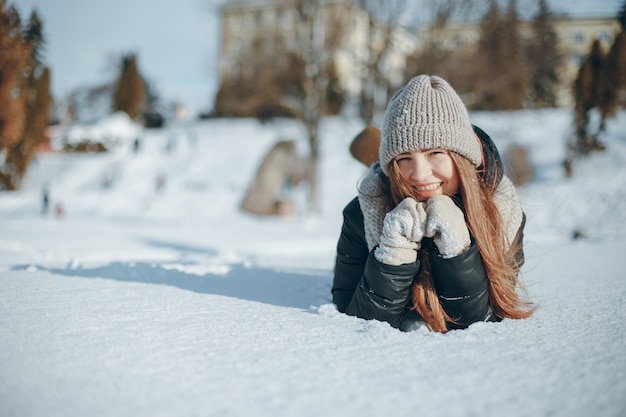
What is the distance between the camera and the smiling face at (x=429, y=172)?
1558mm

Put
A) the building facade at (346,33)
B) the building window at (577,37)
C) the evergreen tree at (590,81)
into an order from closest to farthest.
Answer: the evergreen tree at (590,81) < the building window at (577,37) < the building facade at (346,33)

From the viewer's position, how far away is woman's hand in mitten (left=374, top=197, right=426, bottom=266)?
1.41 metres

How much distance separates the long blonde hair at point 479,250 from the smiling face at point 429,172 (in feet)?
0.07

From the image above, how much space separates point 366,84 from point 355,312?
1132cm

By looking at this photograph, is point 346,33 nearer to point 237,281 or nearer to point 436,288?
point 237,281

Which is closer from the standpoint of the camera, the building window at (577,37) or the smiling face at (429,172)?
the smiling face at (429,172)

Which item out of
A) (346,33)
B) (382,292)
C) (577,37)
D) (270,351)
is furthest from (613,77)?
(346,33)

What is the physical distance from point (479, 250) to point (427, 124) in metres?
0.50

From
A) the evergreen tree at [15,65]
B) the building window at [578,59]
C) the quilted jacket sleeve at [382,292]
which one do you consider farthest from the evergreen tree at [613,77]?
the evergreen tree at [15,65]

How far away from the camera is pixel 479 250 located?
150 centimetres

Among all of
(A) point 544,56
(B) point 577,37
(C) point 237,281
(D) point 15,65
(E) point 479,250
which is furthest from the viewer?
(A) point 544,56

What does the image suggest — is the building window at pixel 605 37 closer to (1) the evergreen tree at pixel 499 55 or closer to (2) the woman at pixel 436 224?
(2) the woman at pixel 436 224

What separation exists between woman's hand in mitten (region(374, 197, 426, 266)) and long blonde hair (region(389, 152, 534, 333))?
14cm

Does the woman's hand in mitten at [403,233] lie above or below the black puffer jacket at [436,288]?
above
